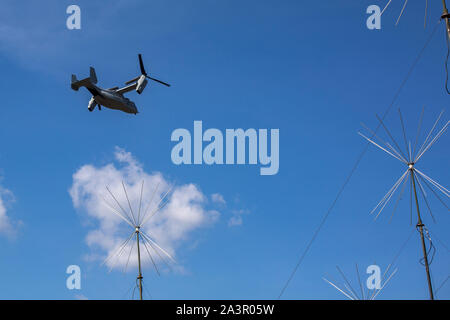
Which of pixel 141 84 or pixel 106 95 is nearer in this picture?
pixel 106 95

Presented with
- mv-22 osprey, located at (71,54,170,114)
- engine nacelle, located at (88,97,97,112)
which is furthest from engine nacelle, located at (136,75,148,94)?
engine nacelle, located at (88,97,97,112)

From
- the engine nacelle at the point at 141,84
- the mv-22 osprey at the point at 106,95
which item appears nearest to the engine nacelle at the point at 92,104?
the mv-22 osprey at the point at 106,95

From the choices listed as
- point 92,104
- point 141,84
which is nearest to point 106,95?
point 92,104

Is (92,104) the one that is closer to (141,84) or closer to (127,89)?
(127,89)

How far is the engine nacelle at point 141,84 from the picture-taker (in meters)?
60.0

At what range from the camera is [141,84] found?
2391 inches

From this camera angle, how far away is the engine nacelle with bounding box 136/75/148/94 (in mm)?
60000

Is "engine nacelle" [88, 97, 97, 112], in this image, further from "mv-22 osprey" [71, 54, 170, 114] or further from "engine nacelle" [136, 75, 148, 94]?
"engine nacelle" [136, 75, 148, 94]

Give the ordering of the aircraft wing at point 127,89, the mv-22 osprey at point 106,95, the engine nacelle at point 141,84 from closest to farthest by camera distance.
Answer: the mv-22 osprey at point 106,95, the aircraft wing at point 127,89, the engine nacelle at point 141,84

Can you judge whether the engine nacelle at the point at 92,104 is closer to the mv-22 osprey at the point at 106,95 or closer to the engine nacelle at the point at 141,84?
the mv-22 osprey at the point at 106,95
